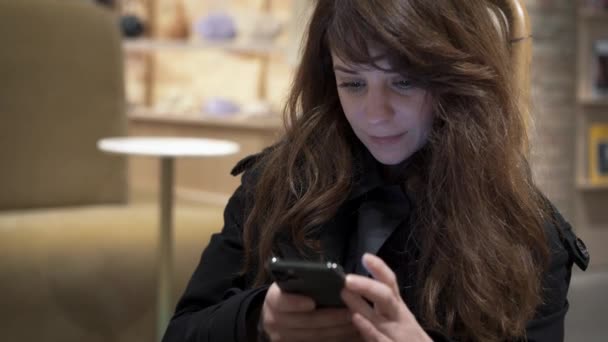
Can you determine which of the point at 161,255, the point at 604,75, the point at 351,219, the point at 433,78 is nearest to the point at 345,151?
the point at 351,219

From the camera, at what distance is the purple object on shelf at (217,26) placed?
498 cm

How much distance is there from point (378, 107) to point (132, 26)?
4.24 meters

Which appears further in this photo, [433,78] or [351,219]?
[351,219]

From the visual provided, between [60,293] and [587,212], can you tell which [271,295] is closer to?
[60,293]

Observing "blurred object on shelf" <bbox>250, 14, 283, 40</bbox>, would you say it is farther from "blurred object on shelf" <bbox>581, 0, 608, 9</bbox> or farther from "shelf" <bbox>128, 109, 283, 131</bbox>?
"blurred object on shelf" <bbox>581, 0, 608, 9</bbox>

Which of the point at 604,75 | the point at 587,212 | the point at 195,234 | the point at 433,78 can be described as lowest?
the point at 587,212

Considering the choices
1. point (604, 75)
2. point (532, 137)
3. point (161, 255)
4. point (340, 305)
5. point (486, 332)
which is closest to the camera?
point (340, 305)

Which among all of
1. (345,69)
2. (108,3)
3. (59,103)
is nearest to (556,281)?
(345,69)

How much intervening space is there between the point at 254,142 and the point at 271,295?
3514 mm

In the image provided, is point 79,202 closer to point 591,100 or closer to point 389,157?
point 389,157

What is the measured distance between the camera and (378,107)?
1.34m

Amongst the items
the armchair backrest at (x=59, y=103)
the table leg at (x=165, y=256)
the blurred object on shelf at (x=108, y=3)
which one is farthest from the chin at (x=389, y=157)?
the blurred object on shelf at (x=108, y=3)

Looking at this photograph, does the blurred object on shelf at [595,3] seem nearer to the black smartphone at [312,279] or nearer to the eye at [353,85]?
the eye at [353,85]

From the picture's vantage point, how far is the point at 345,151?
1479mm
